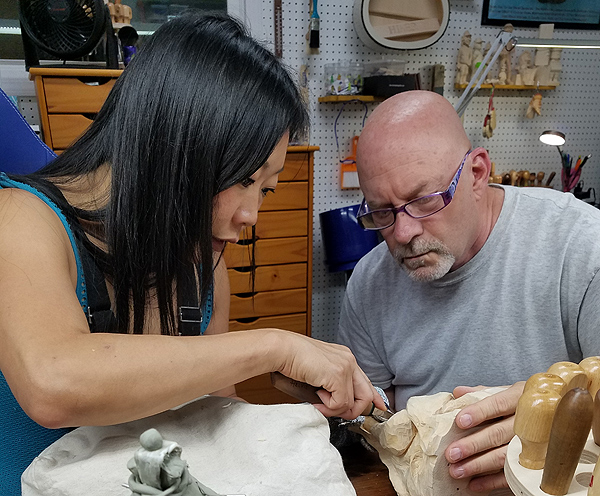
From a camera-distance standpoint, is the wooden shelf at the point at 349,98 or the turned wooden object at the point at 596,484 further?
the wooden shelf at the point at 349,98

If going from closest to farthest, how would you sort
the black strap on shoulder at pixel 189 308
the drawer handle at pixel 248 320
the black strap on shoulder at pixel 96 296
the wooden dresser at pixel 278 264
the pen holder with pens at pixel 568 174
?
the black strap on shoulder at pixel 96 296
the black strap on shoulder at pixel 189 308
the wooden dresser at pixel 278 264
the drawer handle at pixel 248 320
the pen holder with pens at pixel 568 174

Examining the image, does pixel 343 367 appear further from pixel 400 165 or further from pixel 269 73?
pixel 400 165

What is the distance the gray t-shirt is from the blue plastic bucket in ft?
4.03

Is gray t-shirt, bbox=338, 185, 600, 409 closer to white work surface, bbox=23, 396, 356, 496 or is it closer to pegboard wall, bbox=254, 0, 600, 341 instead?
white work surface, bbox=23, 396, 356, 496

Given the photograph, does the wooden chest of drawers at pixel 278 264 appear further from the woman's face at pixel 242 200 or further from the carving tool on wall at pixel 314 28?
the woman's face at pixel 242 200

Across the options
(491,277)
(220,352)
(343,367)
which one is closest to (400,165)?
(491,277)

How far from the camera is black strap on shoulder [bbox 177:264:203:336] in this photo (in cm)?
94

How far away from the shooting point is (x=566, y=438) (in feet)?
1.55

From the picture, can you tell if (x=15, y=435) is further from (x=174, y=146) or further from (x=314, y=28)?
(x=314, y=28)

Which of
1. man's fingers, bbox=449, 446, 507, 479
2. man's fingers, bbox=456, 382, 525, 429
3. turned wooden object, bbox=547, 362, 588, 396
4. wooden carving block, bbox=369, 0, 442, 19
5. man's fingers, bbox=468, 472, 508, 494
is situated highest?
wooden carving block, bbox=369, 0, 442, 19

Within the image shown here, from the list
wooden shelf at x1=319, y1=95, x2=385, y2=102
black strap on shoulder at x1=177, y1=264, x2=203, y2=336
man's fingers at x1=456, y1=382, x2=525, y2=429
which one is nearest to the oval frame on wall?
wooden shelf at x1=319, y1=95, x2=385, y2=102

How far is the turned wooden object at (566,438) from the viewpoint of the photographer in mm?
458

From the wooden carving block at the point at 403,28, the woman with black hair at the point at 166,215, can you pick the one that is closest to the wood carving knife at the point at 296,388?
the woman with black hair at the point at 166,215

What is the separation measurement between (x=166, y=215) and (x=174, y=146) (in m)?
0.11
